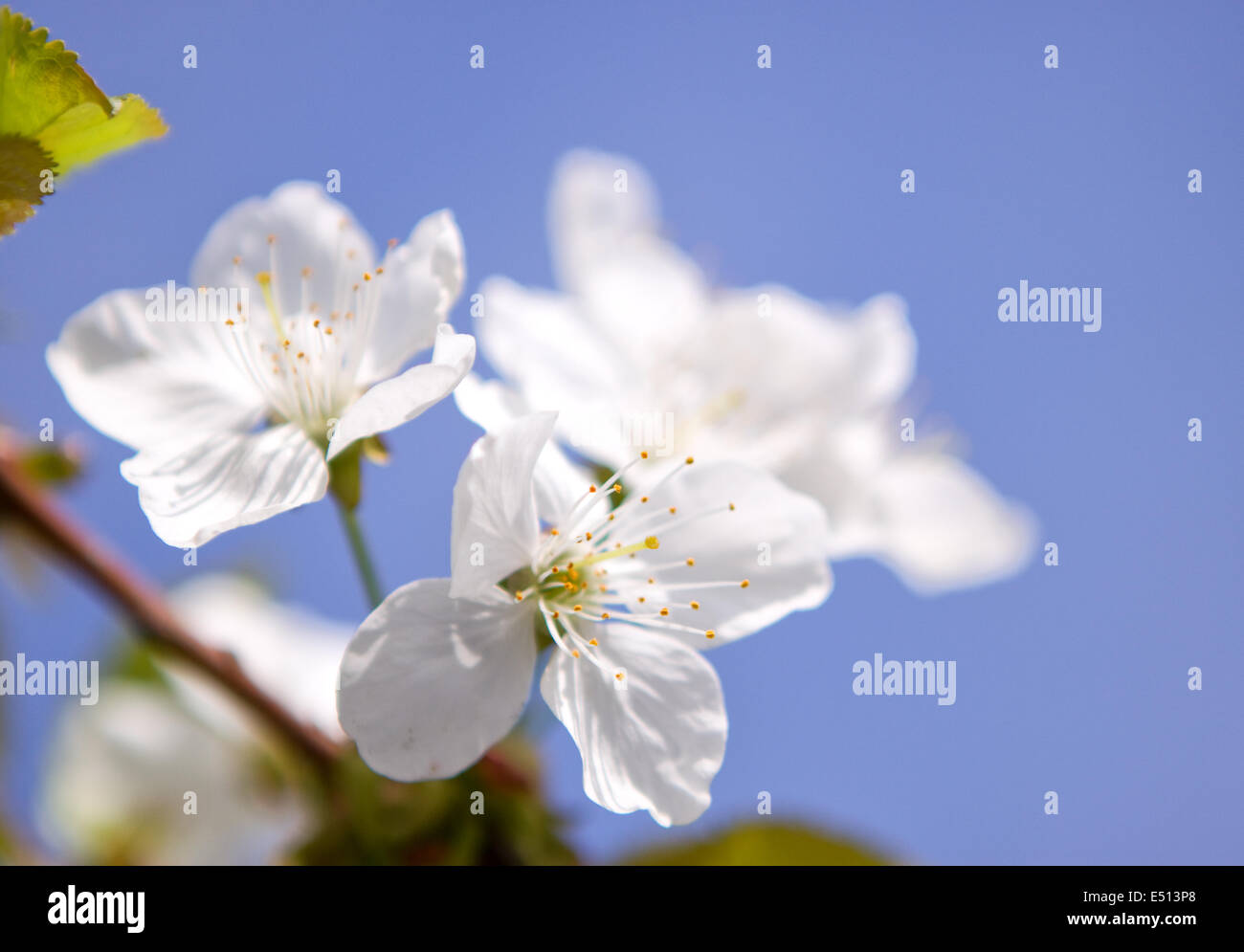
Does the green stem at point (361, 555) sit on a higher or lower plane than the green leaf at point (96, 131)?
lower

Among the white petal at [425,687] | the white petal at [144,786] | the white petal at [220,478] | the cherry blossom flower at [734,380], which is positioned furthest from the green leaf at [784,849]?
the white petal at [144,786]

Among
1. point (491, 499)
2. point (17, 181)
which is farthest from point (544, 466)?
point (17, 181)

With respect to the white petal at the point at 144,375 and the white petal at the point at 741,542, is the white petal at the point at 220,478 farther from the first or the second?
the white petal at the point at 741,542

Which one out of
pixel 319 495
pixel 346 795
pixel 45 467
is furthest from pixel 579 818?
pixel 45 467

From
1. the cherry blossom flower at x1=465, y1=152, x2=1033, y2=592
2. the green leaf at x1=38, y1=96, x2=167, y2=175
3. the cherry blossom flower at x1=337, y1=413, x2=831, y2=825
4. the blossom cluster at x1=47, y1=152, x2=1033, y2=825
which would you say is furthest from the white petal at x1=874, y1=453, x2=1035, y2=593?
the green leaf at x1=38, y1=96, x2=167, y2=175

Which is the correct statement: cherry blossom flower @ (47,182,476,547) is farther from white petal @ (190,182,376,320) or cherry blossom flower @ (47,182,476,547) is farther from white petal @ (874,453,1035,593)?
white petal @ (874,453,1035,593)
